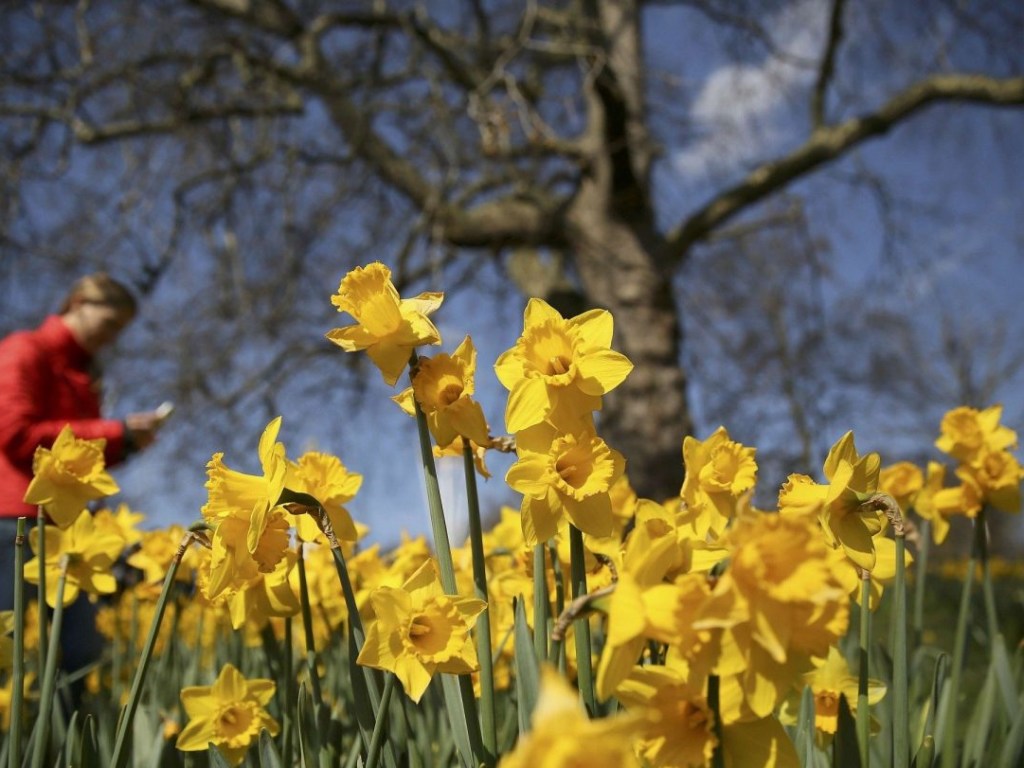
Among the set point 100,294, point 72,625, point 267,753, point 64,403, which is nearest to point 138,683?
point 267,753

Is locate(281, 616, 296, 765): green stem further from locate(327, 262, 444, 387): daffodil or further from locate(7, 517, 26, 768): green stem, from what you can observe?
locate(327, 262, 444, 387): daffodil

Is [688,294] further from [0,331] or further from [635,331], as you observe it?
[0,331]

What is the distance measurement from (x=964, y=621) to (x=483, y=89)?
4.27m

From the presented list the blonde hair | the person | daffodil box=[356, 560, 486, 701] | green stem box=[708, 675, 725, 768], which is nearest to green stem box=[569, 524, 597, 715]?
daffodil box=[356, 560, 486, 701]

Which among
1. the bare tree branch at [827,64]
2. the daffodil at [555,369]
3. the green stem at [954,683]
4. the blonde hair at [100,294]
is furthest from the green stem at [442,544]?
the bare tree branch at [827,64]

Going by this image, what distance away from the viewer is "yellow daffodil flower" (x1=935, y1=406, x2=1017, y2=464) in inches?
54.6

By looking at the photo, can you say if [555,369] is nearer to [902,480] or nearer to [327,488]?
[327,488]

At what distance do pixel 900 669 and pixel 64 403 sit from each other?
270 cm

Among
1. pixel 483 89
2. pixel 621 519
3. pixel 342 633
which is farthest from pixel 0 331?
pixel 621 519

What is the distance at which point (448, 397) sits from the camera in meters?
0.93

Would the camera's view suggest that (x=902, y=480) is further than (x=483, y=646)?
Yes

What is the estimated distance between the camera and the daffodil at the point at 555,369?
2.85ft

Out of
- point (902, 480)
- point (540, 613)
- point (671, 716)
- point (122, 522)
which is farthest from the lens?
point (122, 522)

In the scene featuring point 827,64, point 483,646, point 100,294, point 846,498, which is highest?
point 827,64
